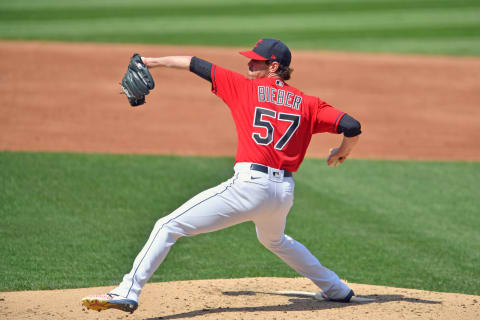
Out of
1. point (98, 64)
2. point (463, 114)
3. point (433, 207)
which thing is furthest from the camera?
point (98, 64)

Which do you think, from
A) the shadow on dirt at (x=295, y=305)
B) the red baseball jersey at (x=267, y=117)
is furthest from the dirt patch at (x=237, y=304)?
the red baseball jersey at (x=267, y=117)

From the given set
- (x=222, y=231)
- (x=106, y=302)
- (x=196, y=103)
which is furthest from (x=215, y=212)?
(x=196, y=103)

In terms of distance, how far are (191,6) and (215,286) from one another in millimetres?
19331

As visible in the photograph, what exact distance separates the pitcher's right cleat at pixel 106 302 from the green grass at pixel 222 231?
1414mm

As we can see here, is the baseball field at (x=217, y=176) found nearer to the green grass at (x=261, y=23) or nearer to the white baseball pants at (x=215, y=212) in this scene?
the green grass at (x=261, y=23)

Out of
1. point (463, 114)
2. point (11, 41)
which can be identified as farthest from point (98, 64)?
point (463, 114)

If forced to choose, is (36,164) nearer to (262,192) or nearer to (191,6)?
(262,192)

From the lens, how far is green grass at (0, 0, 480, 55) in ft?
63.2

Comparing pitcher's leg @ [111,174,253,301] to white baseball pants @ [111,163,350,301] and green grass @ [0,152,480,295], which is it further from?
Answer: green grass @ [0,152,480,295]

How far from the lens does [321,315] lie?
4996 millimetres

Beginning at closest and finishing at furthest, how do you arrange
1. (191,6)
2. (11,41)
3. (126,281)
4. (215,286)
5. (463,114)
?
(126,281)
(215,286)
(463,114)
(11,41)
(191,6)

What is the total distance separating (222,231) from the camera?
25.1 feet

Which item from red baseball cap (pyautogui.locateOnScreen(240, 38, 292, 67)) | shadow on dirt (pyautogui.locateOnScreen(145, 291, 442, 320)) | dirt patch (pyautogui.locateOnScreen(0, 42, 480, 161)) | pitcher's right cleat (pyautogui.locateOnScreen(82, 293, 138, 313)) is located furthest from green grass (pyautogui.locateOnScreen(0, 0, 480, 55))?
pitcher's right cleat (pyautogui.locateOnScreen(82, 293, 138, 313))

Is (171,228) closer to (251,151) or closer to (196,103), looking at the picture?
(251,151)
